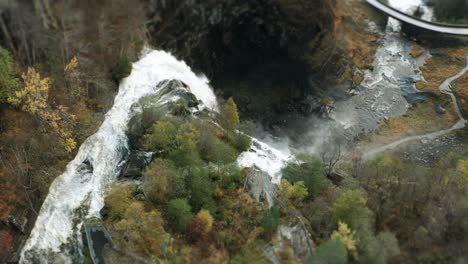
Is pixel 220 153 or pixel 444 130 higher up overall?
pixel 220 153

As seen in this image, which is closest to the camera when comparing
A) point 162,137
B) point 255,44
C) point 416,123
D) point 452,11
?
point 162,137

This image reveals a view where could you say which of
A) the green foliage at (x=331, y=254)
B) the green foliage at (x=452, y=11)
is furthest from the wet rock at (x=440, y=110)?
the green foliage at (x=331, y=254)

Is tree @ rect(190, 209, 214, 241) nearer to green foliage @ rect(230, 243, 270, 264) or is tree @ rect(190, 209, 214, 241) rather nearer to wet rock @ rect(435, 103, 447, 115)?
green foliage @ rect(230, 243, 270, 264)

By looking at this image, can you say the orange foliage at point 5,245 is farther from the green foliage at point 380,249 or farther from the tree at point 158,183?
the green foliage at point 380,249

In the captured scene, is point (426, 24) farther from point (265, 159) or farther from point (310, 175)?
point (310, 175)

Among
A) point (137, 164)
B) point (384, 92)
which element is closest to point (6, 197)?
point (137, 164)

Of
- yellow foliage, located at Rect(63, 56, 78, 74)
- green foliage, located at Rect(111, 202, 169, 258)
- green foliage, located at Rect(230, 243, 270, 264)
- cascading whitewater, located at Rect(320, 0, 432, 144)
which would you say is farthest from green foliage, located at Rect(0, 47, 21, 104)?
cascading whitewater, located at Rect(320, 0, 432, 144)

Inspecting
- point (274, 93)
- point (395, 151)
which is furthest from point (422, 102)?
point (274, 93)
